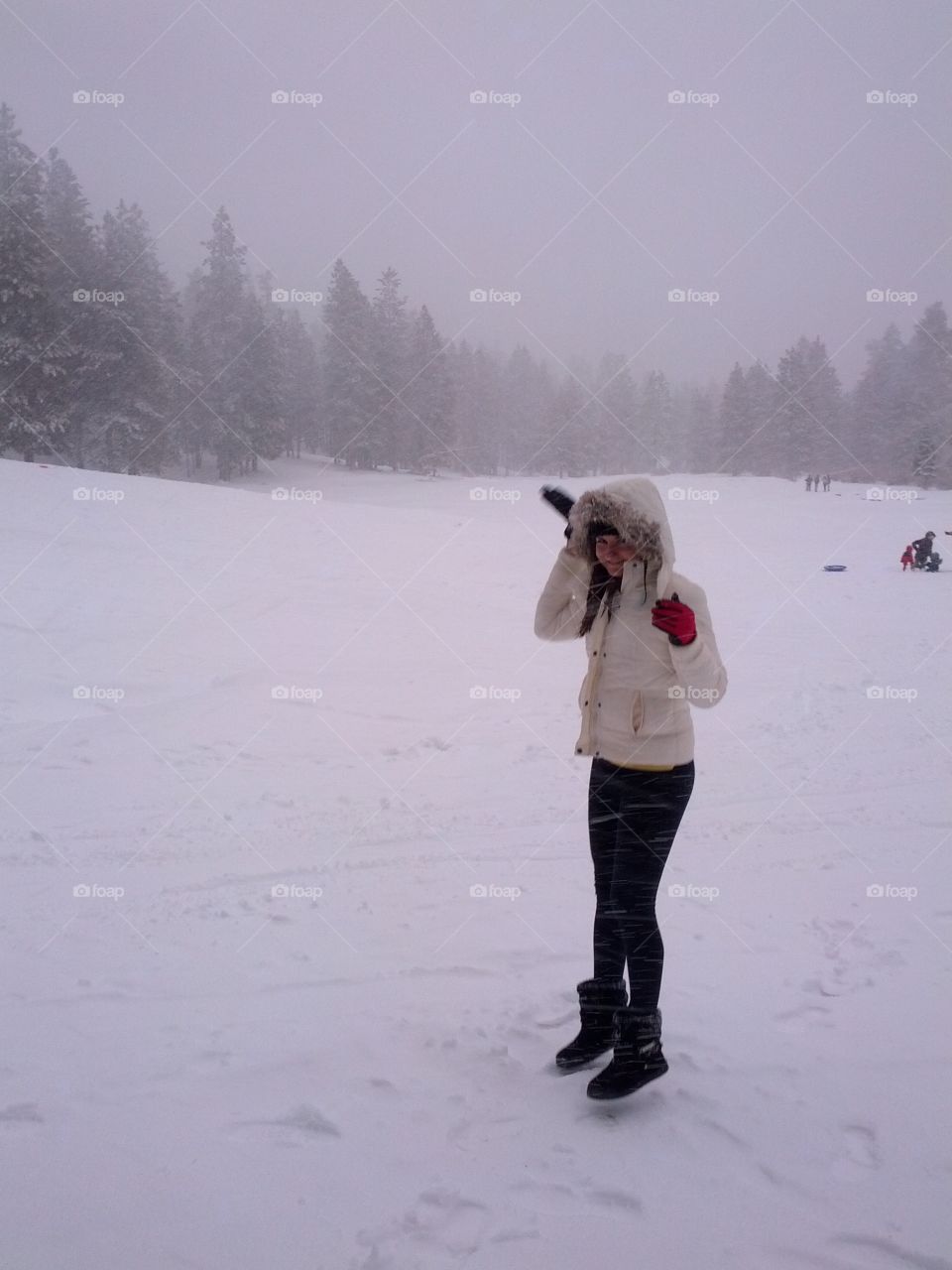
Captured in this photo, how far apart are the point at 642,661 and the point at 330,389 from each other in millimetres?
30083

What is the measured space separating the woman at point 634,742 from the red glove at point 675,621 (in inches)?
0.6

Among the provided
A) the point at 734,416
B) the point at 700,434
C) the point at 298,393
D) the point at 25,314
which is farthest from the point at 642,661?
the point at 700,434

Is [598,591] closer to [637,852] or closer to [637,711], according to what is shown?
[637,711]

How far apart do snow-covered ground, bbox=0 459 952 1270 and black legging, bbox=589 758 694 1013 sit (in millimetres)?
538

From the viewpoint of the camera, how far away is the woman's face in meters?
3.05

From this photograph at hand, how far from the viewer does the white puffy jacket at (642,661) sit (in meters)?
2.96

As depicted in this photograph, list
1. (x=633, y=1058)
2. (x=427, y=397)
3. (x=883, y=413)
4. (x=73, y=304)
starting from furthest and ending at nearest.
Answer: (x=883, y=413) < (x=427, y=397) < (x=73, y=304) < (x=633, y=1058)

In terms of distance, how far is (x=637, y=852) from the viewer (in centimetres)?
304

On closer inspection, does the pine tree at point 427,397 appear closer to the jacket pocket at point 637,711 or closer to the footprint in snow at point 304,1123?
the jacket pocket at point 637,711

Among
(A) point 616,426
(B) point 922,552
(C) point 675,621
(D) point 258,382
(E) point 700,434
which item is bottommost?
(C) point 675,621

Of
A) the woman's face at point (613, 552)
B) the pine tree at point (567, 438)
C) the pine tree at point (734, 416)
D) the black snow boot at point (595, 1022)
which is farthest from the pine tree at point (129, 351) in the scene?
the black snow boot at point (595, 1022)

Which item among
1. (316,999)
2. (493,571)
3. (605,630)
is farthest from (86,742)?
(493,571)

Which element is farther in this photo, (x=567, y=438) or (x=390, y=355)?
(x=567, y=438)

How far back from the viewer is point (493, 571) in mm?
17516
